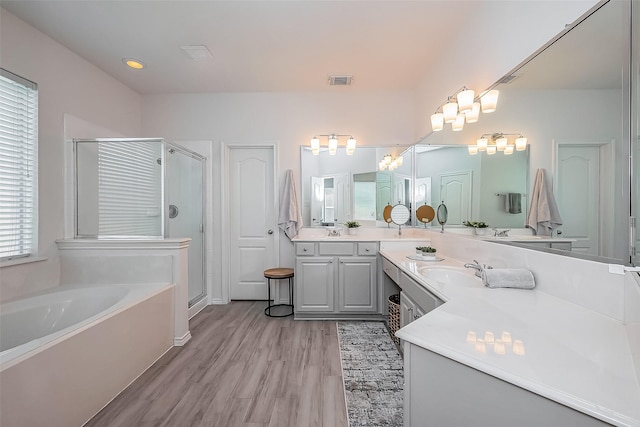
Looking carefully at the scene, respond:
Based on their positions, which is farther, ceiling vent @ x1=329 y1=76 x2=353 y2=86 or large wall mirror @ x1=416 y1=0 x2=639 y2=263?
ceiling vent @ x1=329 y1=76 x2=353 y2=86

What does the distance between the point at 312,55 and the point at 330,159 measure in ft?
3.88

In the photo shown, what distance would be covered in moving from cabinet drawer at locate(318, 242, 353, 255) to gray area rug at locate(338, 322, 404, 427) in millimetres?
755

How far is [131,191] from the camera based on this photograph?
2.72 metres

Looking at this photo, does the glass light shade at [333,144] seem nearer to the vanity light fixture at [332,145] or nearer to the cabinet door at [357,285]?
the vanity light fixture at [332,145]

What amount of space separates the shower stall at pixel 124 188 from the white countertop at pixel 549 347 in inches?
98.9

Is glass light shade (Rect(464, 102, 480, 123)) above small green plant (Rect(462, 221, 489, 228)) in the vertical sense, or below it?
above

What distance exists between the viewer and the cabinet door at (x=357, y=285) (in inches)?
117

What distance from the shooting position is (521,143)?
153 cm

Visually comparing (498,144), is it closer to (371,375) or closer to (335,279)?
(371,375)

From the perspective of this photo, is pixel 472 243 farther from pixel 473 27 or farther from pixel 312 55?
pixel 312 55

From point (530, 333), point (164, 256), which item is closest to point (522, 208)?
point (530, 333)

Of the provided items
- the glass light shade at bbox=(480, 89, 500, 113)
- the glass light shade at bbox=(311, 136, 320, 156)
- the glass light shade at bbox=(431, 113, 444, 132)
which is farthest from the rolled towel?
the glass light shade at bbox=(311, 136, 320, 156)

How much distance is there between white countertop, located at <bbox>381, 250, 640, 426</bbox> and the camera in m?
0.62

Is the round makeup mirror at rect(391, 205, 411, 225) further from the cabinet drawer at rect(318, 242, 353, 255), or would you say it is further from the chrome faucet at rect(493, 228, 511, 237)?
the chrome faucet at rect(493, 228, 511, 237)
